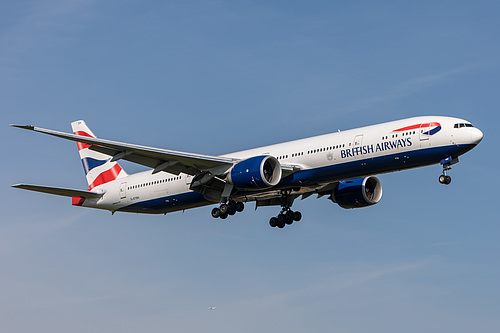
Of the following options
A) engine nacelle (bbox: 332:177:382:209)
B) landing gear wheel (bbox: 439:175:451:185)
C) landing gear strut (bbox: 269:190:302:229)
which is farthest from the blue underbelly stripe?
engine nacelle (bbox: 332:177:382:209)

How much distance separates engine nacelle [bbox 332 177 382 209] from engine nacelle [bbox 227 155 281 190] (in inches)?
289

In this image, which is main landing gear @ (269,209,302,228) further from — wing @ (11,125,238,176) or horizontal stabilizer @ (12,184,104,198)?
horizontal stabilizer @ (12,184,104,198)

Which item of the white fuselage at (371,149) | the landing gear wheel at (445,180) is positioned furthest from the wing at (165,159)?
the landing gear wheel at (445,180)

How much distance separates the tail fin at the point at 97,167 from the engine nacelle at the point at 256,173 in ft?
40.6

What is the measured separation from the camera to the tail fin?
177 feet

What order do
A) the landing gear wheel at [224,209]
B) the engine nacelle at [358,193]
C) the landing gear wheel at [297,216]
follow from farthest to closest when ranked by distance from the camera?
the landing gear wheel at [297,216] < the engine nacelle at [358,193] < the landing gear wheel at [224,209]

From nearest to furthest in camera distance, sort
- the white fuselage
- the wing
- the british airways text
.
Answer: the white fuselage, the british airways text, the wing

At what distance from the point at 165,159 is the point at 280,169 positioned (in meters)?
6.55

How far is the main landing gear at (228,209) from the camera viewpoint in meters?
46.4

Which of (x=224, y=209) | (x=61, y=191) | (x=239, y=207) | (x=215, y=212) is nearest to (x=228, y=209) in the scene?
(x=224, y=209)

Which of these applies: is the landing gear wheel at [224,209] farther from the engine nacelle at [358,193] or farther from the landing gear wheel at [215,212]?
the engine nacelle at [358,193]

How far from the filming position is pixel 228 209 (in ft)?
152

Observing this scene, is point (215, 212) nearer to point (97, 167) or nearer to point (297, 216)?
point (297, 216)

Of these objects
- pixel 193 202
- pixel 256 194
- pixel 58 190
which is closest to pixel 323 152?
pixel 256 194
